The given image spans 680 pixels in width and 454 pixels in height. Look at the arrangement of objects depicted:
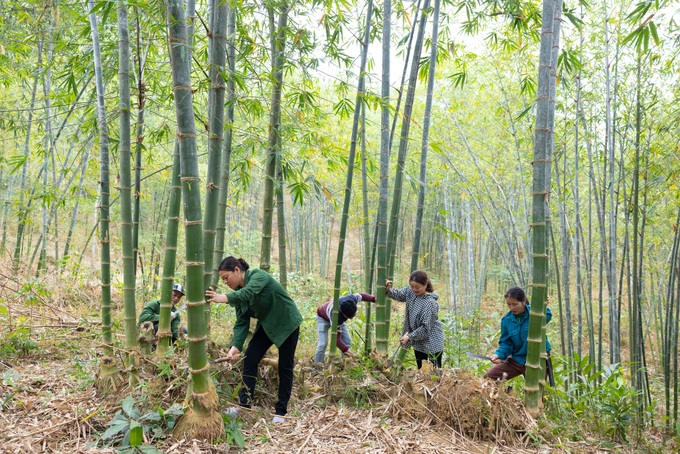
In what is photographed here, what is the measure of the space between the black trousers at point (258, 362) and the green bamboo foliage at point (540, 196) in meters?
1.43

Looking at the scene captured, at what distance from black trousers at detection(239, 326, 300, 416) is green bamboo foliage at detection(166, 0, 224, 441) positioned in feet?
1.74

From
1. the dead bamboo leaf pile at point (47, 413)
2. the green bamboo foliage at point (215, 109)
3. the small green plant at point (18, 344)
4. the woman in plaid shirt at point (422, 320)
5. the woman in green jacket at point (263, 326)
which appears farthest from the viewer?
the small green plant at point (18, 344)

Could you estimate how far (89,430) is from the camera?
2.35 m

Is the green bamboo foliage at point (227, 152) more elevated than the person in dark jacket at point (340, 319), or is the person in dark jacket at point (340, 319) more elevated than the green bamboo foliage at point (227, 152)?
the green bamboo foliage at point (227, 152)

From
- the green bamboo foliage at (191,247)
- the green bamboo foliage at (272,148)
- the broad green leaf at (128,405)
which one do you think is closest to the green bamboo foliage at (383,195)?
the green bamboo foliage at (272,148)

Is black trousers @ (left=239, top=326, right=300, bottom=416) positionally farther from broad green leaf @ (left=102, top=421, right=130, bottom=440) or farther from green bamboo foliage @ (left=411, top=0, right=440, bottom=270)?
green bamboo foliage @ (left=411, top=0, right=440, bottom=270)

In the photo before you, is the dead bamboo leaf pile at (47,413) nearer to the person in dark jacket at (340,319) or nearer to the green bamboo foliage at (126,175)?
the green bamboo foliage at (126,175)

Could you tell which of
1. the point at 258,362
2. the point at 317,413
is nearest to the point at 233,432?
the point at 258,362

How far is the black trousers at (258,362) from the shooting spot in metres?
2.84

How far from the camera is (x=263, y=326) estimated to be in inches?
110

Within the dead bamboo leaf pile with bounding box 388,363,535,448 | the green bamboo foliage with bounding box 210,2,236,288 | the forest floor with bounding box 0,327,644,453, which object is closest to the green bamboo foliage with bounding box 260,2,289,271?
the green bamboo foliage with bounding box 210,2,236,288

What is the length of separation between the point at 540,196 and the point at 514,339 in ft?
4.20

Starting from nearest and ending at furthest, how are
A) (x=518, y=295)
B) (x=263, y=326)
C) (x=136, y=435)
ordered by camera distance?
1. (x=136, y=435)
2. (x=263, y=326)
3. (x=518, y=295)

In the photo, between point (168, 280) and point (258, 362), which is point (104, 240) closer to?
point (168, 280)
